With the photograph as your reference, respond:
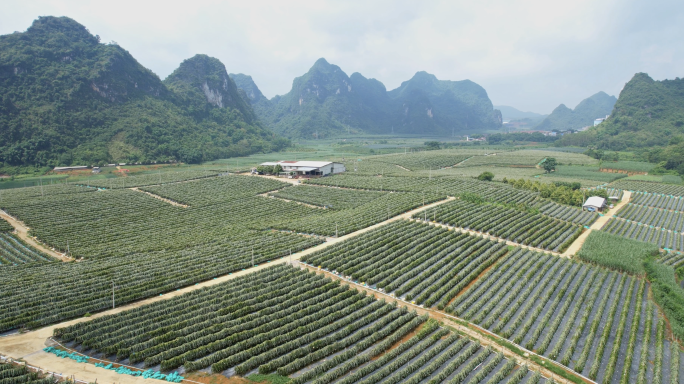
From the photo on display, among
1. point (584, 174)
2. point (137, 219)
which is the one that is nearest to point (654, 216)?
point (584, 174)

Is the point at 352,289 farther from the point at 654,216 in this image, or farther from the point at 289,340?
the point at 654,216

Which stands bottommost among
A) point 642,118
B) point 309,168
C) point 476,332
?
point 476,332

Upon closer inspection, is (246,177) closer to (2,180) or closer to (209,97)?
(2,180)

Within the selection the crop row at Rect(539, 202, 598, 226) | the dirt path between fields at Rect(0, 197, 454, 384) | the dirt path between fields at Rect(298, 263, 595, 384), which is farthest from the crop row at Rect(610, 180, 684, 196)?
the dirt path between fields at Rect(0, 197, 454, 384)

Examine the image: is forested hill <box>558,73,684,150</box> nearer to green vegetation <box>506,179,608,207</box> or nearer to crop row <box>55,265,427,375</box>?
green vegetation <box>506,179,608,207</box>

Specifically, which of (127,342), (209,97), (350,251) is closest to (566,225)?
(350,251)

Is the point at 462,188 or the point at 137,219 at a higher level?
the point at 462,188
